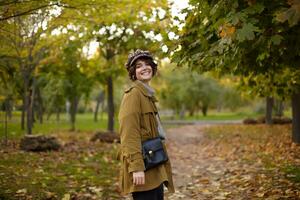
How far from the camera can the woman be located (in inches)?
141

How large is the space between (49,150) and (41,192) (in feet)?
18.4

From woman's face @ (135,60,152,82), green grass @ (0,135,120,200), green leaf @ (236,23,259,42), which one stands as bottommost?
green grass @ (0,135,120,200)

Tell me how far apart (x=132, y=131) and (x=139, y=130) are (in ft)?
0.29

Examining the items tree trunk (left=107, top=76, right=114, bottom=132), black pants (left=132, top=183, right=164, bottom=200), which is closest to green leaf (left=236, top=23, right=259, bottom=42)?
black pants (left=132, top=183, right=164, bottom=200)

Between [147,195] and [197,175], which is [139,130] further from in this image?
[197,175]

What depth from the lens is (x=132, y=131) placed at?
3598 mm

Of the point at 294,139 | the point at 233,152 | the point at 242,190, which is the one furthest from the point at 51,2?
the point at 294,139

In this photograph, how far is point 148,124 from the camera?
3.79 m

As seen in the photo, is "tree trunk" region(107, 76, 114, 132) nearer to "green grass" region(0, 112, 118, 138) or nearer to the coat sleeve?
"green grass" region(0, 112, 118, 138)

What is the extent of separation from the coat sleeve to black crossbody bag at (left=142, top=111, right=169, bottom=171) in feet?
0.36

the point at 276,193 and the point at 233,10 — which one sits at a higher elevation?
the point at 233,10

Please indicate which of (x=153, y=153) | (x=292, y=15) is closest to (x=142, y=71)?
(x=153, y=153)

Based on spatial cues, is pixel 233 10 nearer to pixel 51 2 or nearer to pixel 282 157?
pixel 51 2

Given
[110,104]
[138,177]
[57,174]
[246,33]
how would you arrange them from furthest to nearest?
[110,104] → [57,174] → [138,177] → [246,33]
